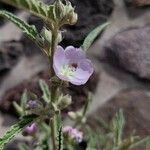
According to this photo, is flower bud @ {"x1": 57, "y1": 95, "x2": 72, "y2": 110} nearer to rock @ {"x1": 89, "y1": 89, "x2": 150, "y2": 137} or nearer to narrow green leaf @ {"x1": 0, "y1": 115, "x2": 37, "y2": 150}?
narrow green leaf @ {"x1": 0, "y1": 115, "x2": 37, "y2": 150}

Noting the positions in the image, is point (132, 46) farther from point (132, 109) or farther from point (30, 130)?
point (30, 130)

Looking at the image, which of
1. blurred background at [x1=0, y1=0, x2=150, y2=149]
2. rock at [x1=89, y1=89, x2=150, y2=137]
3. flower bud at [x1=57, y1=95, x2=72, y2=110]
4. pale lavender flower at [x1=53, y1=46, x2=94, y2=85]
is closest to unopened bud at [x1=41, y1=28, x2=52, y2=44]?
pale lavender flower at [x1=53, y1=46, x2=94, y2=85]

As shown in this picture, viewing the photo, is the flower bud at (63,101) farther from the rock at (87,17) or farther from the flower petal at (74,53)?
the rock at (87,17)

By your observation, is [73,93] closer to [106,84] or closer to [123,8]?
[106,84]

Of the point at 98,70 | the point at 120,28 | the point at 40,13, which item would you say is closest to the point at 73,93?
the point at 98,70

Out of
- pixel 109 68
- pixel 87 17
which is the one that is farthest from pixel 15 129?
pixel 109 68

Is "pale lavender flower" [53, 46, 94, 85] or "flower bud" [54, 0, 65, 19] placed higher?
"flower bud" [54, 0, 65, 19]
